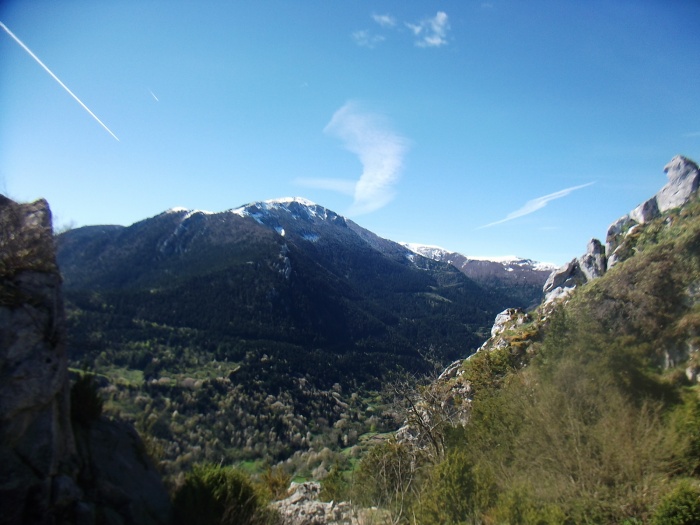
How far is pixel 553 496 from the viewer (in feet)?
50.5

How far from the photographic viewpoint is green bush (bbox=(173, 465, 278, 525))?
496 inches

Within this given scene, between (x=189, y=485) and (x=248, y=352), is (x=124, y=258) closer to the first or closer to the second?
(x=248, y=352)

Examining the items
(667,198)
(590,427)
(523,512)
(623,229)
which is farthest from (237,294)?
(523,512)

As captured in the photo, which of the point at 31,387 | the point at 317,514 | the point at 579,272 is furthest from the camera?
the point at 579,272

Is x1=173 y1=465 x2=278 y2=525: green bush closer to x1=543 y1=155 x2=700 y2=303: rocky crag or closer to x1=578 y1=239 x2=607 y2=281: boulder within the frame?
x1=543 y1=155 x2=700 y2=303: rocky crag

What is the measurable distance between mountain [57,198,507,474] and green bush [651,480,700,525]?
19.4 metres

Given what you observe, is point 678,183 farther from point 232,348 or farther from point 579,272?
point 232,348

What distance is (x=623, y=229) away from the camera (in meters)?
51.4

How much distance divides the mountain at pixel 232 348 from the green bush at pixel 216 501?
20.5 ft

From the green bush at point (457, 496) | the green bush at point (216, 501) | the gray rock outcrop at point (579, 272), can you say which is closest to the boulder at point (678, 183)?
the gray rock outcrop at point (579, 272)

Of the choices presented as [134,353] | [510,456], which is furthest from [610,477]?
[134,353]

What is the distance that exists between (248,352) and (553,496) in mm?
115551

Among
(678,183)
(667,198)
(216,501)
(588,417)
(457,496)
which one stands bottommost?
(457,496)

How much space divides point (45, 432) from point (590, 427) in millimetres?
20930
